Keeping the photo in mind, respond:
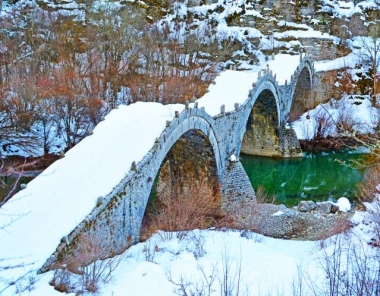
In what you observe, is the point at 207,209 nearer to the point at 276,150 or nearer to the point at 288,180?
the point at 288,180

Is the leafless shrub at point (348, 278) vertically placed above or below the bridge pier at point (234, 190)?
above

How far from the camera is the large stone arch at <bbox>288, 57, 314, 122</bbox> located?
37.1m

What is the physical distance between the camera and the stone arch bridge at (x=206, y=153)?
434 inches

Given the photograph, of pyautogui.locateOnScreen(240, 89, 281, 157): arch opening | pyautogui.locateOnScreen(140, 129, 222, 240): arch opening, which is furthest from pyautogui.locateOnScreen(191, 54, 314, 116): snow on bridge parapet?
pyautogui.locateOnScreen(240, 89, 281, 157): arch opening

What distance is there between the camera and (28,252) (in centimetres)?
888

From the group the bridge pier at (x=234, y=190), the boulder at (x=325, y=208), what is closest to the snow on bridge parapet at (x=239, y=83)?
the bridge pier at (x=234, y=190)

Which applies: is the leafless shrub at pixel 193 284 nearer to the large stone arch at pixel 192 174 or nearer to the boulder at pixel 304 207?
the large stone arch at pixel 192 174

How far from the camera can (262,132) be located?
32.5m

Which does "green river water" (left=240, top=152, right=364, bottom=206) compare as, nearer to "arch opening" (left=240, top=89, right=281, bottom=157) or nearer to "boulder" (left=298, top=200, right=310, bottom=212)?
"arch opening" (left=240, top=89, right=281, bottom=157)

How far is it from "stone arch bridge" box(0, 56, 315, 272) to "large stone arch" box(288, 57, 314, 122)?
8 centimetres

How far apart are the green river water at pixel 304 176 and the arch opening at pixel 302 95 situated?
6.31 metres

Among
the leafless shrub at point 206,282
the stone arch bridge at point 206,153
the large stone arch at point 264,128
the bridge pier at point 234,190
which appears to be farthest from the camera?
the large stone arch at point 264,128

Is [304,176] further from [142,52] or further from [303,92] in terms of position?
[142,52]

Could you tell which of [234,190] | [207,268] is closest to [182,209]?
[207,268]
